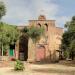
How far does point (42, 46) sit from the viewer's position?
7131 cm

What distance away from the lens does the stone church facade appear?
2778 inches

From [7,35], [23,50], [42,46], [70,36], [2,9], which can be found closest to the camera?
[2,9]

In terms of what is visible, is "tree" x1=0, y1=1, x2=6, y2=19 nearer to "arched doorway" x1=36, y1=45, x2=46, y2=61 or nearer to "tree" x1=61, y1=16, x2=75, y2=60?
"tree" x1=61, y1=16, x2=75, y2=60

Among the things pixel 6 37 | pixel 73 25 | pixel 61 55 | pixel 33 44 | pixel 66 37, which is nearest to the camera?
pixel 73 25

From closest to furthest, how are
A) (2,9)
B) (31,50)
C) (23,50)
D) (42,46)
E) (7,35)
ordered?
(2,9)
(7,35)
(31,50)
(42,46)
(23,50)

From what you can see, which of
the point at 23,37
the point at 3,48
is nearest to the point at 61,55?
the point at 23,37

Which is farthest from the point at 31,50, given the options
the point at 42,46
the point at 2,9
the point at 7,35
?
the point at 2,9

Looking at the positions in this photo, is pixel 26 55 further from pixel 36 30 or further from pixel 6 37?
pixel 6 37

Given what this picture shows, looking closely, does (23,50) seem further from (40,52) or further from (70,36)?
(70,36)

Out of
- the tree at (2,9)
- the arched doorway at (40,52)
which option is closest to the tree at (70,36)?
the arched doorway at (40,52)

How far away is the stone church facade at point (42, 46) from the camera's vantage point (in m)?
70.6

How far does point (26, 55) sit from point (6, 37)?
15.1m

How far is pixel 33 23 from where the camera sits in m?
70.8

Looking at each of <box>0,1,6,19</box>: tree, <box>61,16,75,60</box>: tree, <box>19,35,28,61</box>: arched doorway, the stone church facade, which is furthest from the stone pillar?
<box>0,1,6,19</box>: tree
